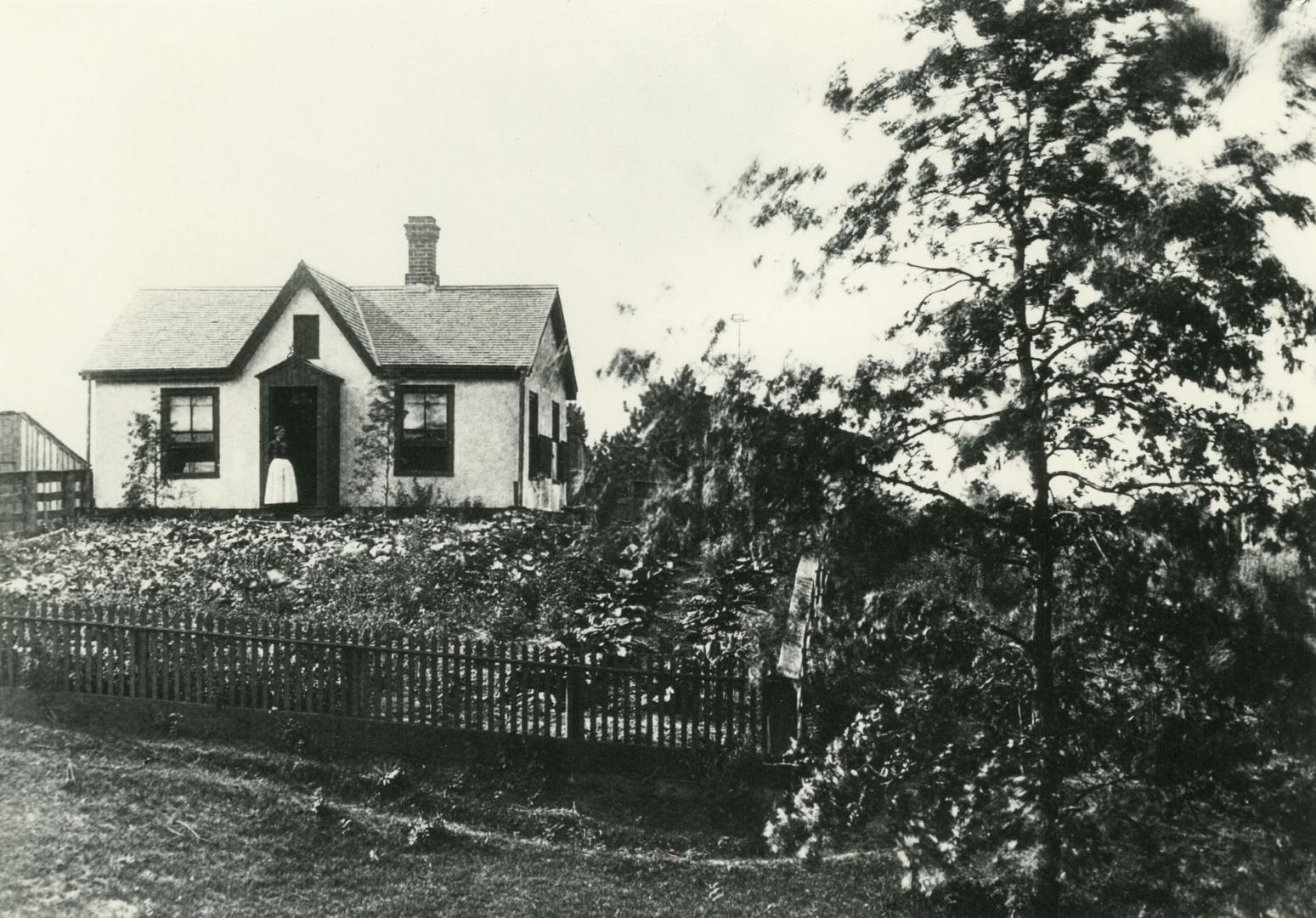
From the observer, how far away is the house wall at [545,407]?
64.2ft

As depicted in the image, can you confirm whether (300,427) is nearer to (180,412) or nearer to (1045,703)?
(180,412)

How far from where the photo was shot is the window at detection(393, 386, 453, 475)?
19000mm

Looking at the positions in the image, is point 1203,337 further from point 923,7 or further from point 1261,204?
point 923,7

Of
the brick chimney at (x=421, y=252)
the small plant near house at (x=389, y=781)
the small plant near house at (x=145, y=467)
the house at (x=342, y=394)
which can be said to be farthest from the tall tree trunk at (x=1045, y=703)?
the small plant near house at (x=145, y=467)

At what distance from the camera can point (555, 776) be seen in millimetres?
A: 8398

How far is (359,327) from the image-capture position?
19.7 metres

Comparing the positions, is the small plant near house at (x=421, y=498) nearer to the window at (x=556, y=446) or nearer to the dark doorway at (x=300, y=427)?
the dark doorway at (x=300, y=427)

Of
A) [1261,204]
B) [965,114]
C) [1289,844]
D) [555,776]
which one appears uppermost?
[965,114]

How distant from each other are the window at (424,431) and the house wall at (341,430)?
170 mm

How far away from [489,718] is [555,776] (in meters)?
0.83

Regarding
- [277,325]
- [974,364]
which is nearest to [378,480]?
[277,325]

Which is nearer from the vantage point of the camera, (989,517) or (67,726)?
(989,517)

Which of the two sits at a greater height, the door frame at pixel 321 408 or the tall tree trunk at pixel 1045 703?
the door frame at pixel 321 408

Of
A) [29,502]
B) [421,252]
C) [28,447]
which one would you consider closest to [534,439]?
[421,252]
